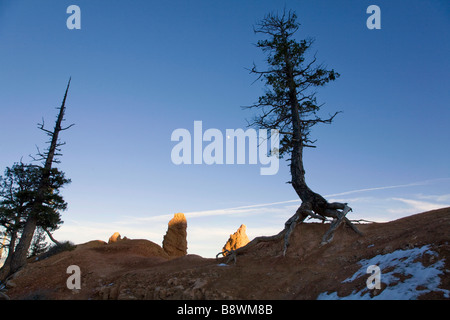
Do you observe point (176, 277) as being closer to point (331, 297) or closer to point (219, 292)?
point (219, 292)

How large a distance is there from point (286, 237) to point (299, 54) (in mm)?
11475

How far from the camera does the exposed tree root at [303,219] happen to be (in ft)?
43.5

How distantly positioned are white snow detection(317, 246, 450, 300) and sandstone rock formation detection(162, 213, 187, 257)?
2272 centimetres

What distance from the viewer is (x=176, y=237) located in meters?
29.1

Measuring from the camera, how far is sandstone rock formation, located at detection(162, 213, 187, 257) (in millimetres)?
28828

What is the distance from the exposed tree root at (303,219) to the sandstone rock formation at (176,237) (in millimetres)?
14990

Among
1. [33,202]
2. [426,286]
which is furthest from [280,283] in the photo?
[33,202]

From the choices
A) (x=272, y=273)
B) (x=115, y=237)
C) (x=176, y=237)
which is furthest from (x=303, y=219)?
(x=115, y=237)

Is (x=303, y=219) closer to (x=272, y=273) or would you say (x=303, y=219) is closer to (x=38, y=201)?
(x=272, y=273)

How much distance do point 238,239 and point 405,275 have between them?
2823 centimetres

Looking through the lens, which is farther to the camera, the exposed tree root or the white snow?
the exposed tree root

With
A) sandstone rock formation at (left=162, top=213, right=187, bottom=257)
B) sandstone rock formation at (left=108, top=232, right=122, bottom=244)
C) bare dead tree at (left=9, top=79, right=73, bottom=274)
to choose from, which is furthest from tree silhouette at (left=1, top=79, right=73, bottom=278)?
sandstone rock formation at (left=108, top=232, right=122, bottom=244)

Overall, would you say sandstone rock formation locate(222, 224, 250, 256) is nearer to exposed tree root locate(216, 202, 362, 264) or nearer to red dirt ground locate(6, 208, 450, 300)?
red dirt ground locate(6, 208, 450, 300)
